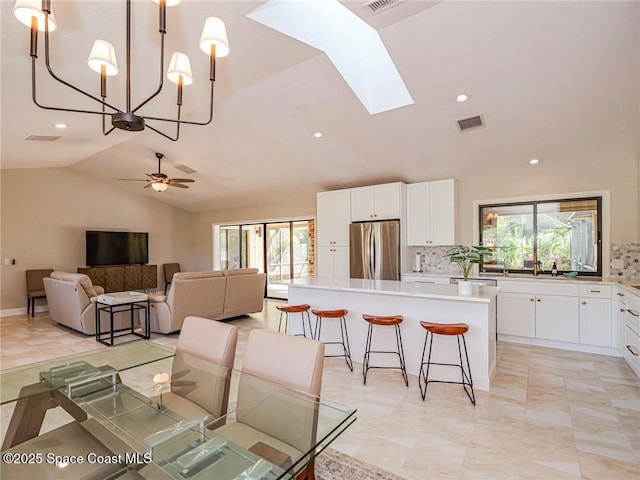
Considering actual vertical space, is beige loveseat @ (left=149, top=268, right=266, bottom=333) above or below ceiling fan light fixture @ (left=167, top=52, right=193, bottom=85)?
below

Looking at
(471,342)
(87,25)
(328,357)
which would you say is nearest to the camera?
(87,25)

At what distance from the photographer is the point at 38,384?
5.91ft

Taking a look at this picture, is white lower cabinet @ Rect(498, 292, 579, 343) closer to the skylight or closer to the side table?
the skylight

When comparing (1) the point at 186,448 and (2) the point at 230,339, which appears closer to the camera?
(1) the point at 186,448

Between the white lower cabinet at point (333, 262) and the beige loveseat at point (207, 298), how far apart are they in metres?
1.18

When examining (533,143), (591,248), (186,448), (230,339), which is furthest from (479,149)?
(186,448)

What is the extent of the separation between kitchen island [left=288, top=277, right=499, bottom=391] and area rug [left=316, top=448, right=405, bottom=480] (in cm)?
145

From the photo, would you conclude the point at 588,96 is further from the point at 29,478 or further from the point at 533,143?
the point at 29,478

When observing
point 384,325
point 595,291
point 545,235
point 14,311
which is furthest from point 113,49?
point 14,311

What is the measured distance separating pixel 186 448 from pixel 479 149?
15.1ft

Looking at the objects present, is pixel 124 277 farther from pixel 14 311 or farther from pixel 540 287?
pixel 540 287

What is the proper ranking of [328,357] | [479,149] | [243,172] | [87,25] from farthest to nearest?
[243,172] < [479,149] < [328,357] < [87,25]

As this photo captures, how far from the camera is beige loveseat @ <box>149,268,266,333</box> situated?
480 cm

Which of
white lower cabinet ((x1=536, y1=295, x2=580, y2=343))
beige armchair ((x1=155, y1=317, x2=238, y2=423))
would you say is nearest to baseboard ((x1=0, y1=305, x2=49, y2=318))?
beige armchair ((x1=155, y1=317, x2=238, y2=423))
